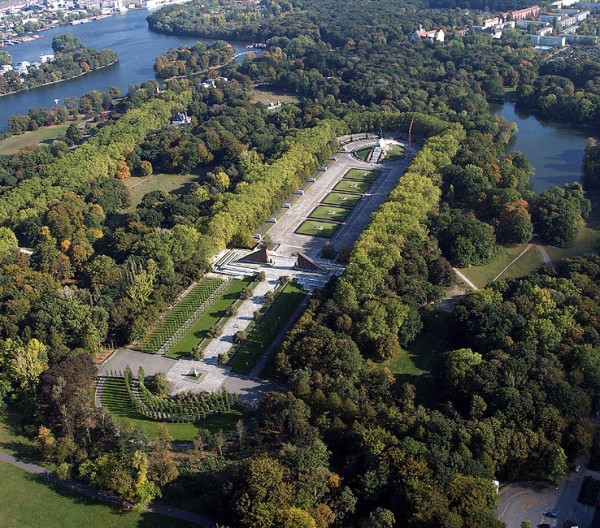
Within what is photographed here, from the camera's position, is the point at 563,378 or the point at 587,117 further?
the point at 587,117

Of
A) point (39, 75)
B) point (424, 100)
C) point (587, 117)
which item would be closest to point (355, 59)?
point (424, 100)

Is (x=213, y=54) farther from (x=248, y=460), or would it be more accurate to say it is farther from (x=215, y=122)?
(x=248, y=460)

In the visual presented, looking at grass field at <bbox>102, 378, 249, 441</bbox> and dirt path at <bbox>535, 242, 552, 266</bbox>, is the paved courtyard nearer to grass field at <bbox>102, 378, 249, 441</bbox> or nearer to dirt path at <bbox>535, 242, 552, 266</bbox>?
grass field at <bbox>102, 378, 249, 441</bbox>

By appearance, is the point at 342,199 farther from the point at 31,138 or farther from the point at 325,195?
the point at 31,138

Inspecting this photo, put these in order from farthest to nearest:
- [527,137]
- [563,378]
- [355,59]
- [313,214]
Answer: [355,59]
[527,137]
[313,214]
[563,378]

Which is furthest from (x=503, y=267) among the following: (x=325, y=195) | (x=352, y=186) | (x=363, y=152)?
(x=363, y=152)
